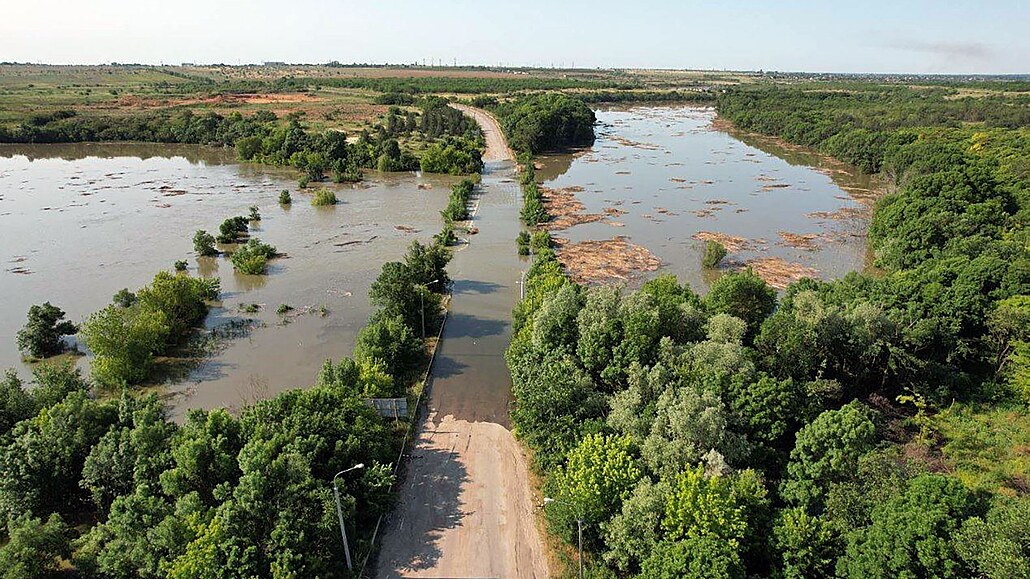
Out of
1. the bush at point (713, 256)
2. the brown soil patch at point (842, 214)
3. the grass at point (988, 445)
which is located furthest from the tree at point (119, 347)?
the brown soil patch at point (842, 214)

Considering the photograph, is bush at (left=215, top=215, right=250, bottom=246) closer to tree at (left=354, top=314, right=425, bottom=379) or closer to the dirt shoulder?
tree at (left=354, top=314, right=425, bottom=379)

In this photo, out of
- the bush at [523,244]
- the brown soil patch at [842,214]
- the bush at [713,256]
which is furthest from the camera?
the brown soil patch at [842,214]

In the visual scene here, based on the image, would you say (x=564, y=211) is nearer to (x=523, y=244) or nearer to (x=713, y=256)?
(x=523, y=244)

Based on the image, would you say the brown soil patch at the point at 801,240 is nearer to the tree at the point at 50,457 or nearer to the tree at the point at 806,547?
the tree at the point at 806,547

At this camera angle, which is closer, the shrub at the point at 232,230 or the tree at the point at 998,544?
the tree at the point at 998,544

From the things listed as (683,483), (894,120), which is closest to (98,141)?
(683,483)

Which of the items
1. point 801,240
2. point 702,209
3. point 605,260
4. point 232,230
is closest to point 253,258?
point 232,230
